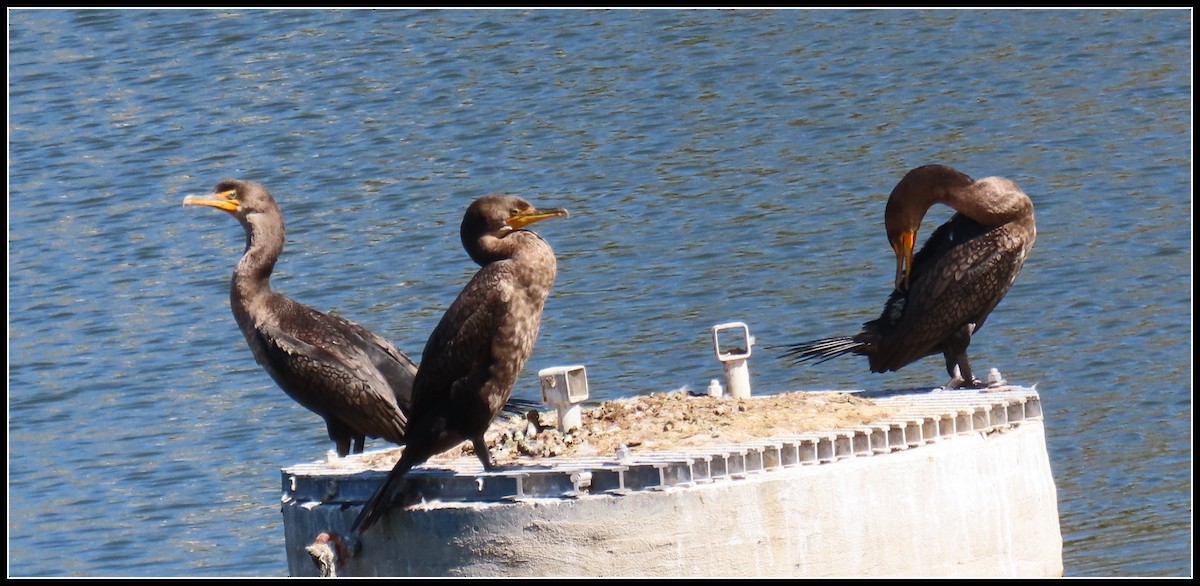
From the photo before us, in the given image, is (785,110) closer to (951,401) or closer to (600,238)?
(600,238)

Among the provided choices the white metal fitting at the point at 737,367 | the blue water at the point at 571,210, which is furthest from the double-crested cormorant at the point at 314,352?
the blue water at the point at 571,210

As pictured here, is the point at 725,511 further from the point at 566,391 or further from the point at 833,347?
the point at 833,347

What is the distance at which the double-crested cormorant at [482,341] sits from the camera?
29.0ft

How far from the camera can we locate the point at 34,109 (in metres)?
23.1

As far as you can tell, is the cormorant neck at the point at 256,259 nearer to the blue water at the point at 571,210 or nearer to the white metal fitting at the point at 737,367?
the white metal fitting at the point at 737,367

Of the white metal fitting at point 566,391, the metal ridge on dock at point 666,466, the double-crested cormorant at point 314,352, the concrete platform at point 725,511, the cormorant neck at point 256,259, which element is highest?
the cormorant neck at point 256,259

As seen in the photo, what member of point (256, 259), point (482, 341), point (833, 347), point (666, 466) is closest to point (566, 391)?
point (482, 341)

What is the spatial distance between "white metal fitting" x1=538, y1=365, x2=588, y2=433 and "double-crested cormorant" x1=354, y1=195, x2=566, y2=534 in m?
0.65

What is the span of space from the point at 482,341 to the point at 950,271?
293cm

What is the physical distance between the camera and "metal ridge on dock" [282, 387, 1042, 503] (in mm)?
8508

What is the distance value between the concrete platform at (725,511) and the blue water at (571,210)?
2025 mm

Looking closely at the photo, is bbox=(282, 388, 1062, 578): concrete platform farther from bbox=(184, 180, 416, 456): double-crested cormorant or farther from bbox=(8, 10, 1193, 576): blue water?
bbox=(8, 10, 1193, 576): blue water

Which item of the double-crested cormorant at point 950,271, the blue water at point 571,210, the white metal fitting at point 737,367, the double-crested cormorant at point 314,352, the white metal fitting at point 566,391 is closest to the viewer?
the white metal fitting at point 566,391

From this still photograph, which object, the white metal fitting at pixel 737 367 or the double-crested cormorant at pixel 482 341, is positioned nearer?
the double-crested cormorant at pixel 482 341
